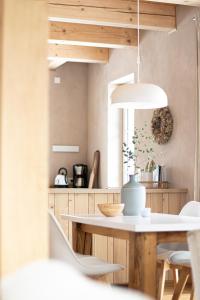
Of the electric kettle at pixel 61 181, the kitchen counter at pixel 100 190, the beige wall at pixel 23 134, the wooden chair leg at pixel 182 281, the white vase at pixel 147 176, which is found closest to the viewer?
the beige wall at pixel 23 134

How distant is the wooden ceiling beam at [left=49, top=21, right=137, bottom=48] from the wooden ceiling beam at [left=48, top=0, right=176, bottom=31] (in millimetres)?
863

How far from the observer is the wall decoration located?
6.33 metres

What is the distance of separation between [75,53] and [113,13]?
1964 millimetres

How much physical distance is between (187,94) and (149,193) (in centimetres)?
108

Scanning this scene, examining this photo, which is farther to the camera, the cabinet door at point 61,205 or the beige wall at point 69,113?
the beige wall at point 69,113

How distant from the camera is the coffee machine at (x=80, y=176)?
9.01 metres

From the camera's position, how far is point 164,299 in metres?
5.00

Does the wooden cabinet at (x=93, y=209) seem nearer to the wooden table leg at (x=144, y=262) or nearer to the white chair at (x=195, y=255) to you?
the wooden table leg at (x=144, y=262)

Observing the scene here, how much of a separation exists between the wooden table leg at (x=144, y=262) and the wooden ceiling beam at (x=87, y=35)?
4092 millimetres

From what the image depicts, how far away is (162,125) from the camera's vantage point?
6.49 metres

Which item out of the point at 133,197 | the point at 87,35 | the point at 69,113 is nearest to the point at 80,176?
the point at 69,113

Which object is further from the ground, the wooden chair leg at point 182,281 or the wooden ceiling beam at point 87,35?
the wooden ceiling beam at point 87,35

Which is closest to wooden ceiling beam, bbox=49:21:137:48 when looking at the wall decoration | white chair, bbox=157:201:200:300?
the wall decoration

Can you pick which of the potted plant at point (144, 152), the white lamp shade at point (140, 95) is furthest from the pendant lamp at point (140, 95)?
the potted plant at point (144, 152)
